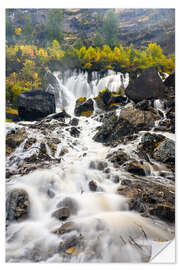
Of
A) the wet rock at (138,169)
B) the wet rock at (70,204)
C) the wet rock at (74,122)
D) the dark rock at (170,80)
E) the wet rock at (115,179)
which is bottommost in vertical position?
the wet rock at (70,204)

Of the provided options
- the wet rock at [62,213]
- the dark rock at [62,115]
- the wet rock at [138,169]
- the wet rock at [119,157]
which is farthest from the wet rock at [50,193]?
the dark rock at [62,115]

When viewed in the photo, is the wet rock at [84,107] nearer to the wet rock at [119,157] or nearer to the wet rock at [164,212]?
the wet rock at [119,157]

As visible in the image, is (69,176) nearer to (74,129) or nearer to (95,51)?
(74,129)

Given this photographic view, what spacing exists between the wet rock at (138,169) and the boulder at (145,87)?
1.92m

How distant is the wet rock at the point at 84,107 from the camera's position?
4.89 meters

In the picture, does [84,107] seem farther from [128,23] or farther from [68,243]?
[68,243]

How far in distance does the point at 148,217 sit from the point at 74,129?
2.38 meters

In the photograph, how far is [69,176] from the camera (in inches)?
126

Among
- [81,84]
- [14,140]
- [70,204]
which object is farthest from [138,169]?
[81,84]

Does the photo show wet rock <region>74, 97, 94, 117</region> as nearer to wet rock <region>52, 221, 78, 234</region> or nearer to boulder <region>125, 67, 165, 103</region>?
boulder <region>125, 67, 165, 103</region>

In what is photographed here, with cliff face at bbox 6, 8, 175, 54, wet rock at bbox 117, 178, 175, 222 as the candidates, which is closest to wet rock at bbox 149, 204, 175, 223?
wet rock at bbox 117, 178, 175, 222

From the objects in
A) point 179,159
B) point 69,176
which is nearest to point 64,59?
point 69,176

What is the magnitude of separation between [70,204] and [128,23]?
372 cm

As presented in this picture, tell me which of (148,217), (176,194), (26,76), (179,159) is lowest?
(148,217)
